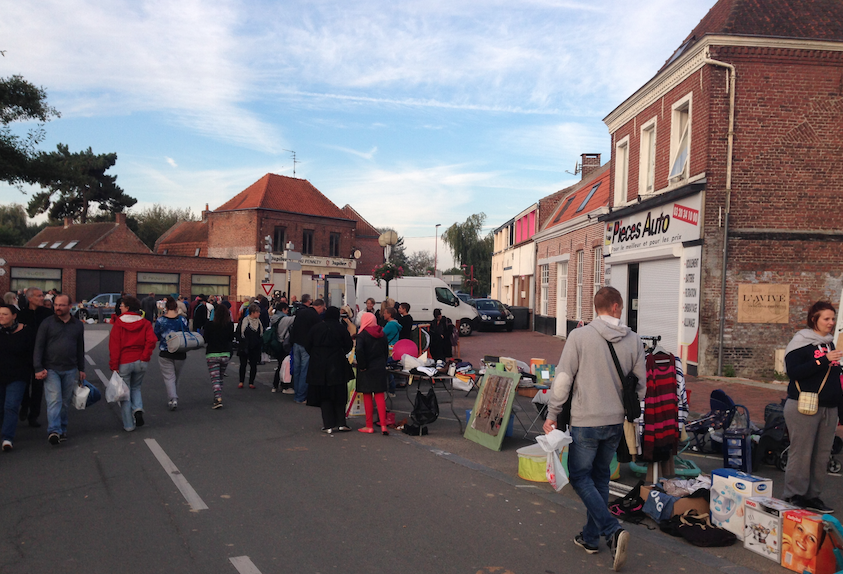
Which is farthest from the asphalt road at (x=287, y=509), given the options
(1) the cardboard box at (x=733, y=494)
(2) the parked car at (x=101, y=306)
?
(2) the parked car at (x=101, y=306)

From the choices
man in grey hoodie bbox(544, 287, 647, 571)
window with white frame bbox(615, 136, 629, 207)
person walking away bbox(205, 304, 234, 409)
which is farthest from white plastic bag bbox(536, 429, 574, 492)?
window with white frame bbox(615, 136, 629, 207)

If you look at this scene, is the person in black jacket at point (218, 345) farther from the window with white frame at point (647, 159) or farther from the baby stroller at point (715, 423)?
the window with white frame at point (647, 159)

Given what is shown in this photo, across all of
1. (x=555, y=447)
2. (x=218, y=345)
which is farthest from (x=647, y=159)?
(x=555, y=447)

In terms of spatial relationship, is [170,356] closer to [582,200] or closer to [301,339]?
[301,339]

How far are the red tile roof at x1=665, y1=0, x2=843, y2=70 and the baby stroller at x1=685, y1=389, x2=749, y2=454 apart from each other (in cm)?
1037

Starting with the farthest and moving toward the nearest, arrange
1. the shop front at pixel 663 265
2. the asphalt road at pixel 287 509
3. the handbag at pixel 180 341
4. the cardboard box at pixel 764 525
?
1. the shop front at pixel 663 265
2. the handbag at pixel 180 341
3. the cardboard box at pixel 764 525
4. the asphalt road at pixel 287 509

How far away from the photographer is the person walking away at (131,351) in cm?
872

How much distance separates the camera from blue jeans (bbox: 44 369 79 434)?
25.7ft

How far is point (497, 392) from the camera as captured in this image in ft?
27.3

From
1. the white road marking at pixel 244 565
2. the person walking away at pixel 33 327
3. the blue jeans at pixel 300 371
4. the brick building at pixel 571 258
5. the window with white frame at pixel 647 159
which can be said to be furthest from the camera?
the brick building at pixel 571 258

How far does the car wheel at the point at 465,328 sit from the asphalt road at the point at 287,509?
18729 millimetres

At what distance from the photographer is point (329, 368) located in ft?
28.6

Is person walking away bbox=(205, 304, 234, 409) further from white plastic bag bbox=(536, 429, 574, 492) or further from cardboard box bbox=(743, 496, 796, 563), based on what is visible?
cardboard box bbox=(743, 496, 796, 563)

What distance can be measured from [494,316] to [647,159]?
13282mm
